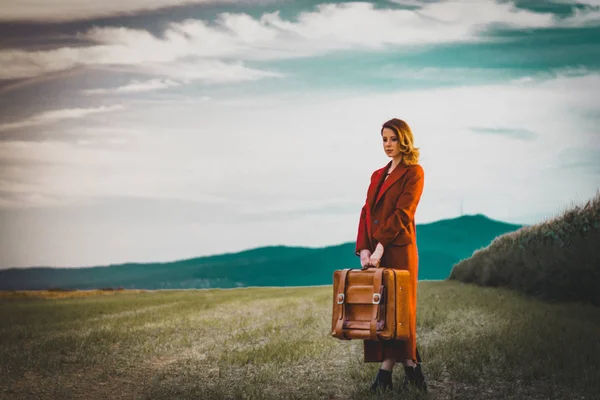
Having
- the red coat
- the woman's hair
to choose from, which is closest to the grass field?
the red coat

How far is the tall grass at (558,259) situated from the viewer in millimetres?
15930

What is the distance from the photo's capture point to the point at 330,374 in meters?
9.31

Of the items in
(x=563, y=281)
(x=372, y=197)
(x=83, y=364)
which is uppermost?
(x=372, y=197)

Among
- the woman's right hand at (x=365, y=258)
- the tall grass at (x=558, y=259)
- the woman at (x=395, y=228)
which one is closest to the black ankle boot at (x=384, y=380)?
the woman at (x=395, y=228)

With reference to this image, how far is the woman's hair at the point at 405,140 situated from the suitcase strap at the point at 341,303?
1504 millimetres

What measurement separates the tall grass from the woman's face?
10.3 metres

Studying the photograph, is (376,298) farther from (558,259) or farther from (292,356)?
(558,259)

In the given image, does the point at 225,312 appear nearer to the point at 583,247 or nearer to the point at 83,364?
the point at 83,364

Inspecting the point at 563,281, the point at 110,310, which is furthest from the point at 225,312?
the point at 563,281

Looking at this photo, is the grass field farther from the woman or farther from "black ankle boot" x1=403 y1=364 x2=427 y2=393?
the woman

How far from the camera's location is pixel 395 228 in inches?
281

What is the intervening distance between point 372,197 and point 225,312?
12931 millimetres

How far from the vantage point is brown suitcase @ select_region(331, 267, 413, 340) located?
22.3 feet

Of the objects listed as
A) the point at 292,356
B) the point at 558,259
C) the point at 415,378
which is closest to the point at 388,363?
the point at 415,378
